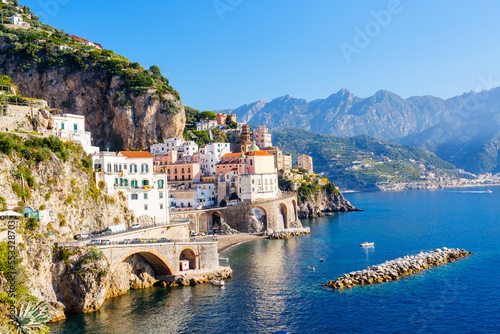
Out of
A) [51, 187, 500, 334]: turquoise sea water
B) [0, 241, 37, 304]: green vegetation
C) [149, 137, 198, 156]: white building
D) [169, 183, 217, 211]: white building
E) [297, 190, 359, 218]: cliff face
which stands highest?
[149, 137, 198, 156]: white building

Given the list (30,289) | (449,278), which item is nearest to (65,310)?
(30,289)

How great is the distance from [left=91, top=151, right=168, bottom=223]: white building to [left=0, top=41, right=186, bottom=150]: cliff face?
46.9m

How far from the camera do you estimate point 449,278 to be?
5050cm

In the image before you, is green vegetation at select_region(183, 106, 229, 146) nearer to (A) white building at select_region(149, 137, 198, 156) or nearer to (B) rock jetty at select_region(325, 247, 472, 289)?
(A) white building at select_region(149, 137, 198, 156)

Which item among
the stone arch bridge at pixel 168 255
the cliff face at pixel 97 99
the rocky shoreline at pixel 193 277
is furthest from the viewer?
the cliff face at pixel 97 99

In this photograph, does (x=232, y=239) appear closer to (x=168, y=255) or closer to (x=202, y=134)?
(x=168, y=255)

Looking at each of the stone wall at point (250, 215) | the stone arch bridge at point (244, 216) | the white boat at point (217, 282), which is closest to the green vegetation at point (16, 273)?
the white boat at point (217, 282)

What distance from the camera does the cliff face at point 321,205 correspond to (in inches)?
4982

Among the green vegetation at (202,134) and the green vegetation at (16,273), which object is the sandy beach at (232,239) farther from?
the green vegetation at (202,134)

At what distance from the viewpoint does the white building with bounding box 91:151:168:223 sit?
55.7 meters

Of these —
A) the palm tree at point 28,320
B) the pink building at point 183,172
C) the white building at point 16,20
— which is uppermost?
the white building at point 16,20

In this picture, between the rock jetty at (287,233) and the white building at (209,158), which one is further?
the white building at (209,158)

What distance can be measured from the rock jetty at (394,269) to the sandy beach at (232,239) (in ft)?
84.2

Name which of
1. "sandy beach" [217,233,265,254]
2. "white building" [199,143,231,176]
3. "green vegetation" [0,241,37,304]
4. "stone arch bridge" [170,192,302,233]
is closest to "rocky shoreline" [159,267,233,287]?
"sandy beach" [217,233,265,254]
